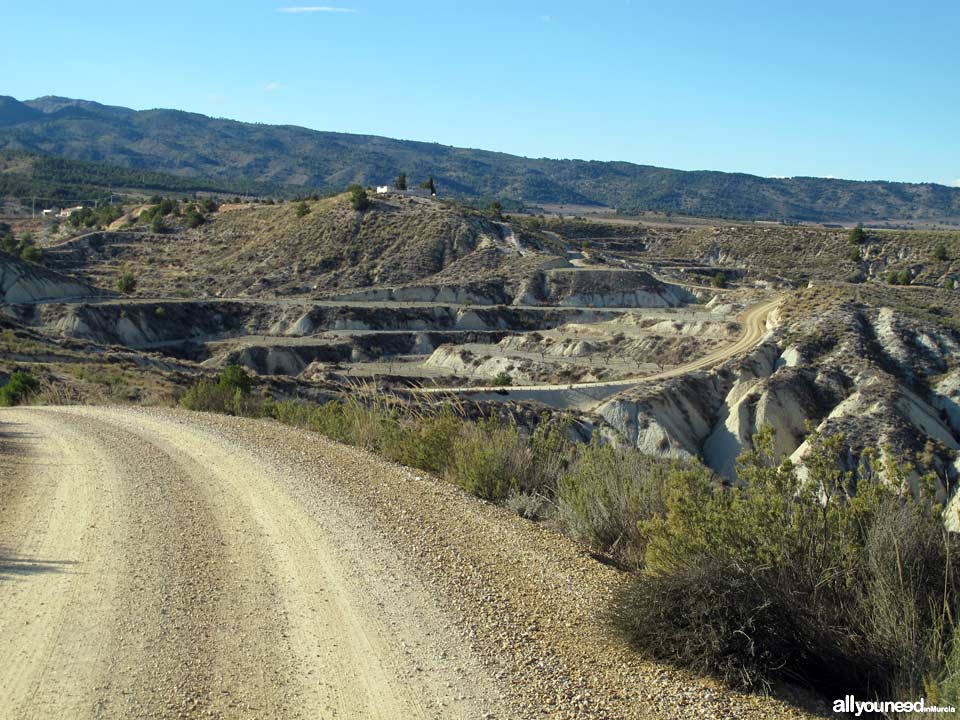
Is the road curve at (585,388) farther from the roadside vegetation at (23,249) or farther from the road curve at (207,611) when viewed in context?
the roadside vegetation at (23,249)

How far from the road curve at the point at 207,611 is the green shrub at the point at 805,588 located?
5.15ft

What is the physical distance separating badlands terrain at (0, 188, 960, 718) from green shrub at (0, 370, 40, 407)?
0.49 meters

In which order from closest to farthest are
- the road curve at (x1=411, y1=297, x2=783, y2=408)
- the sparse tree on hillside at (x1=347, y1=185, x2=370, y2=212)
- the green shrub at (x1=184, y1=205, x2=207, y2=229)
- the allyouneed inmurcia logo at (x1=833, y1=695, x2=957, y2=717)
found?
1. the allyouneed inmurcia logo at (x1=833, y1=695, x2=957, y2=717)
2. the road curve at (x1=411, y1=297, x2=783, y2=408)
3. the sparse tree on hillside at (x1=347, y1=185, x2=370, y2=212)
4. the green shrub at (x1=184, y1=205, x2=207, y2=229)

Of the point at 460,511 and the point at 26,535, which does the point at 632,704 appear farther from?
the point at 26,535

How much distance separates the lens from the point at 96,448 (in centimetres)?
1383

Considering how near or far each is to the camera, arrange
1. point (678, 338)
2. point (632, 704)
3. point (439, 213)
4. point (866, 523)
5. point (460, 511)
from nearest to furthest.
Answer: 1. point (632, 704)
2. point (866, 523)
3. point (460, 511)
4. point (678, 338)
5. point (439, 213)

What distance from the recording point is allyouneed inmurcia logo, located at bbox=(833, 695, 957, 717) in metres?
5.42

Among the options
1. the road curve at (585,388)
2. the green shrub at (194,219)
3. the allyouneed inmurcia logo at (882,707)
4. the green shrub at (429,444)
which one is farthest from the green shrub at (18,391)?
the green shrub at (194,219)

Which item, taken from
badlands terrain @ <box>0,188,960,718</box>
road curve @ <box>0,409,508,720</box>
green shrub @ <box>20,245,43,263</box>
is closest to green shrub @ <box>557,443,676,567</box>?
badlands terrain @ <box>0,188,960,718</box>

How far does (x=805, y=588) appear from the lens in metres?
6.93

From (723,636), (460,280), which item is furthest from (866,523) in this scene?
(460,280)

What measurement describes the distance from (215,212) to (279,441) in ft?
360

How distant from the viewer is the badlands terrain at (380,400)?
20.7ft

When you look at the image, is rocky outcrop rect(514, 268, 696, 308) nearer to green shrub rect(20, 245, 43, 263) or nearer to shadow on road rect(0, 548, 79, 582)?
green shrub rect(20, 245, 43, 263)
